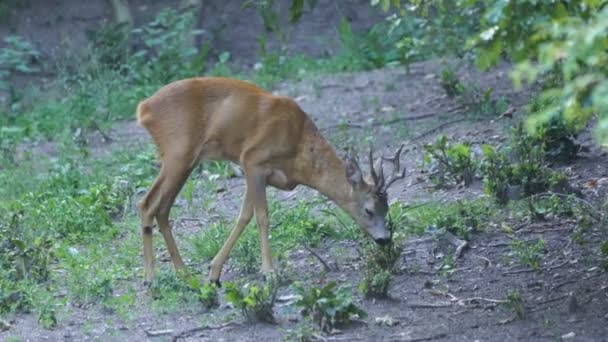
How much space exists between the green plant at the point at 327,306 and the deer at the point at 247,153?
152 centimetres

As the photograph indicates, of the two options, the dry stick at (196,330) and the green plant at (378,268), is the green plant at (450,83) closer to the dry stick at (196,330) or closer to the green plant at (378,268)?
the green plant at (378,268)

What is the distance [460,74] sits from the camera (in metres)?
13.6

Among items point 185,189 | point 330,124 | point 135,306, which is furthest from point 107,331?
point 330,124

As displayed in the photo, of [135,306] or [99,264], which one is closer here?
[135,306]

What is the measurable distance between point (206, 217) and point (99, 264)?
1.41m

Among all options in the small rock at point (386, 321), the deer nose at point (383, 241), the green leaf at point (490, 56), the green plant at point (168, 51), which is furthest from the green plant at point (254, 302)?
the green plant at point (168, 51)

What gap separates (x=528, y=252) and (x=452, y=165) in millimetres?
2008

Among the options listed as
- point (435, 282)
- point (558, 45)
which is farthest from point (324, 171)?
point (558, 45)

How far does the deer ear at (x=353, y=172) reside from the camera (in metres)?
8.38

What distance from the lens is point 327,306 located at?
21.9ft

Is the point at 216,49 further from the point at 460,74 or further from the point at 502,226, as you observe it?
the point at 502,226

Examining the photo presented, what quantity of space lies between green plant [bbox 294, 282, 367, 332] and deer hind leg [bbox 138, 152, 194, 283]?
6.03ft

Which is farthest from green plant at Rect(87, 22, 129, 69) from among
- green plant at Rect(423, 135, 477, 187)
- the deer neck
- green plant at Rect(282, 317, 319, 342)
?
green plant at Rect(282, 317, 319, 342)

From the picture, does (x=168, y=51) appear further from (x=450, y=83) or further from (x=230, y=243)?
(x=230, y=243)
